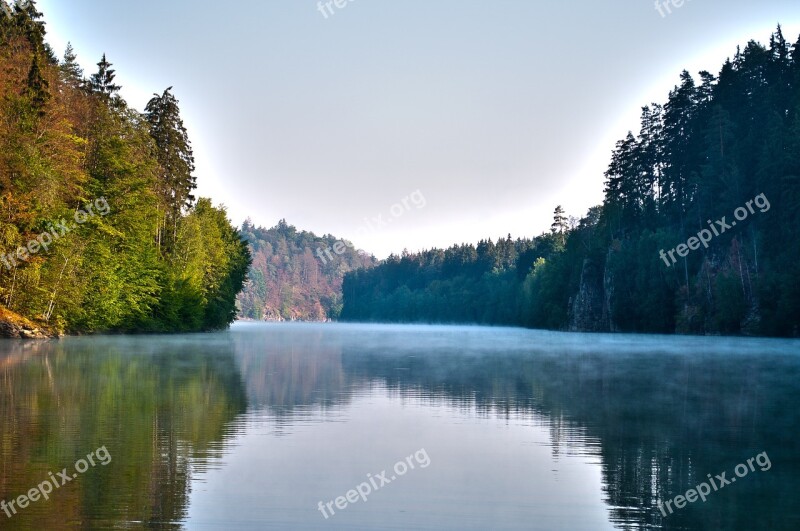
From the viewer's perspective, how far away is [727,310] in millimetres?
90188

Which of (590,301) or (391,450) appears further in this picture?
(590,301)

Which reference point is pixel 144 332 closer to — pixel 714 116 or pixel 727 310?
pixel 727 310

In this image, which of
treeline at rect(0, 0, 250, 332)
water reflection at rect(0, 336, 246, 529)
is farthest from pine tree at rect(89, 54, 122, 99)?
water reflection at rect(0, 336, 246, 529)

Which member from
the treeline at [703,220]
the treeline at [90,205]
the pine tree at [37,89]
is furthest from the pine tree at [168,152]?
the treeline at [703,220]

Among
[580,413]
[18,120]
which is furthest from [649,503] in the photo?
[18,120]

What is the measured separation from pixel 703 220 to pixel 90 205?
6978 cm

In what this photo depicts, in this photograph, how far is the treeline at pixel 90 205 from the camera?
183 feet

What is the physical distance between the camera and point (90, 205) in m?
65.7

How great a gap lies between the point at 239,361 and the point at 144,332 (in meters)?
45.2

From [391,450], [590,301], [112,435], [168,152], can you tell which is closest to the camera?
[391,450]

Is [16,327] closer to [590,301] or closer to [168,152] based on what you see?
[168,152]

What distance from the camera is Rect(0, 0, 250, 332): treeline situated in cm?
5591

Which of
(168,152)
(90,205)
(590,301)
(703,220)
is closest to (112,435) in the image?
(90,205)

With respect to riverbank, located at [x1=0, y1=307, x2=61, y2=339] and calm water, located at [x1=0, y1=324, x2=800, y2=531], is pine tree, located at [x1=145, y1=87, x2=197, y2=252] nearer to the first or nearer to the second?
riverbank, located at [x1=0, y1=307, x2=61, y2=339]
